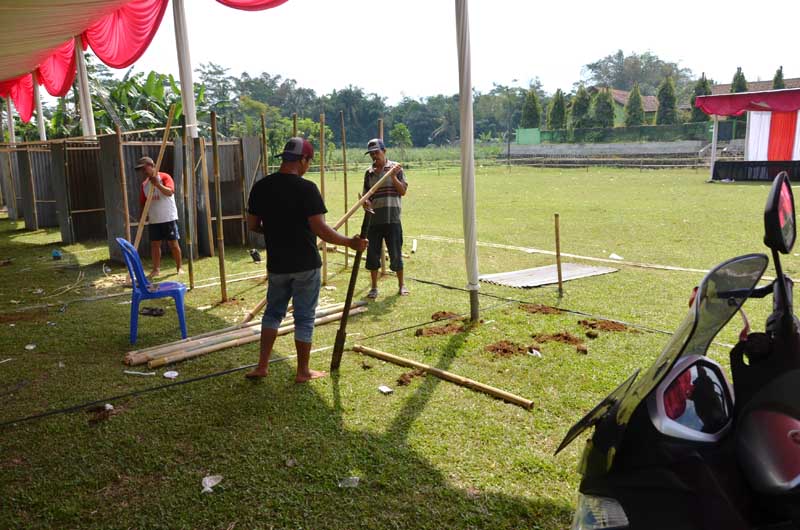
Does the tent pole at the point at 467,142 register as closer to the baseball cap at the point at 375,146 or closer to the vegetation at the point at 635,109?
the baseball cap at the point at 375,146

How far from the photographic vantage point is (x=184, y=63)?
37.0ft

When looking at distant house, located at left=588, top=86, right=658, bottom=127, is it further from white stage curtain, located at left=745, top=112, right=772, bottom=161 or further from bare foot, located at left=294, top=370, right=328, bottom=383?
bare foot, located at left=294, top=370, right=328, bottom=383

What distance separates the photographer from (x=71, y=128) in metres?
27.3

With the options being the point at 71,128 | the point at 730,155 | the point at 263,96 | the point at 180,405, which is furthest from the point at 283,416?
the point at 263,96

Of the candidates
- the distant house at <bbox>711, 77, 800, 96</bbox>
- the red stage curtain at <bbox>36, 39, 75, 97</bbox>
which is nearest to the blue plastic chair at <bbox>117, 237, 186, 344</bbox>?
the red stage curtain at <bbox>36, 39, 75, 97</bbox>

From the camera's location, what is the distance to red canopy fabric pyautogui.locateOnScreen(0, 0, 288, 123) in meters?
10.7

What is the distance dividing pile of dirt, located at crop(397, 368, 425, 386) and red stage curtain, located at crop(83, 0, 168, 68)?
10.4 meters

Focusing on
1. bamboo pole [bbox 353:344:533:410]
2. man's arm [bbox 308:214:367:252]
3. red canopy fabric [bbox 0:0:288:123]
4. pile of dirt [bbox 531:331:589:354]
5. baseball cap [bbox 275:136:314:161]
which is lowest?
bamboo pole [bbox 353:344:533:410]

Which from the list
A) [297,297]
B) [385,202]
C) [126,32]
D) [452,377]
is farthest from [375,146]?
[126,32]

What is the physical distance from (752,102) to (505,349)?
76.1 ft

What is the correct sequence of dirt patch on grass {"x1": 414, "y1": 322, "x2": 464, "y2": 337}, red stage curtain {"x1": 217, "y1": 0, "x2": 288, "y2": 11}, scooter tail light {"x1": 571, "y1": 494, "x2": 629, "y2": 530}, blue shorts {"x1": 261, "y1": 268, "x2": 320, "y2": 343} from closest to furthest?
scooter tail light {"x1": 571, "y1": 494, "x2": 629, "y2": 530}, blue shorts {"x1": 261, "y1": 268, "x2": 320, "y2": 343}, dirt patch on grass {"x1": 414, "y1": 322, "x2": 464, "y2": 337}, red stage curtain {"x1": 217, "y1": 0, "x2": 288, "y2": 11}

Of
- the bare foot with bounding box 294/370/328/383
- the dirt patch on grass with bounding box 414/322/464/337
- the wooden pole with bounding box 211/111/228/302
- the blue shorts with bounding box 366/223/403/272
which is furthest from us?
the blue shorts with bounding box 366/223/403/272

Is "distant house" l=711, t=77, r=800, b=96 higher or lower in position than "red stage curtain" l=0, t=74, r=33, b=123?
higher

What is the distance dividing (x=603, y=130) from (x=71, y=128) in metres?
37.9
